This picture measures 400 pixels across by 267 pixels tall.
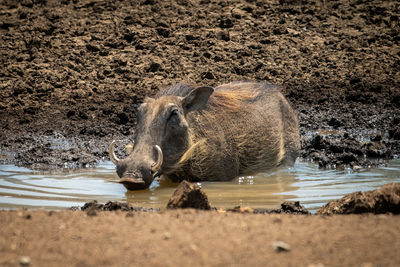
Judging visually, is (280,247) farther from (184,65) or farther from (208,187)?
(184,65)

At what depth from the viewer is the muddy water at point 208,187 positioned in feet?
16.9

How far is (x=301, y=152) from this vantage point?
315 inches

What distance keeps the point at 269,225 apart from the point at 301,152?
184 inches

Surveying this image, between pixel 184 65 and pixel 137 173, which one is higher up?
pixel 184 65

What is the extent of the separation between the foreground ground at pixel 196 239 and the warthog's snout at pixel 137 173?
1425mm

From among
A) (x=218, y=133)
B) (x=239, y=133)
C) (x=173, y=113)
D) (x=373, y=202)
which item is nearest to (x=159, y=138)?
(x=173, y=113)

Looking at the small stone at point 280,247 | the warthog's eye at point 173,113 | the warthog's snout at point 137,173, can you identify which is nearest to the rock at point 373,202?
the small stone at point 280,247

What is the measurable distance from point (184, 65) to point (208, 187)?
5.97 m

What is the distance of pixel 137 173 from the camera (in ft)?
17.4

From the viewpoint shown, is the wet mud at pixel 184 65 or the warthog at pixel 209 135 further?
the wet mud at pixel 184 65

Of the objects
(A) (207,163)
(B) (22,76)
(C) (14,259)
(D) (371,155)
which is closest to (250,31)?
(B) (22,76)

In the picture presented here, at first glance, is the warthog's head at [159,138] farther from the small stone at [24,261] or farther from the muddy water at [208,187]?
the small stone at [24,261]

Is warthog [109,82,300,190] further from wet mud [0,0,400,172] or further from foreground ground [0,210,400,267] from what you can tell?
foreground ground [0,210,400,267]

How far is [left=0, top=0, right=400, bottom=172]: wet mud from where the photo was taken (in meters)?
8.55
